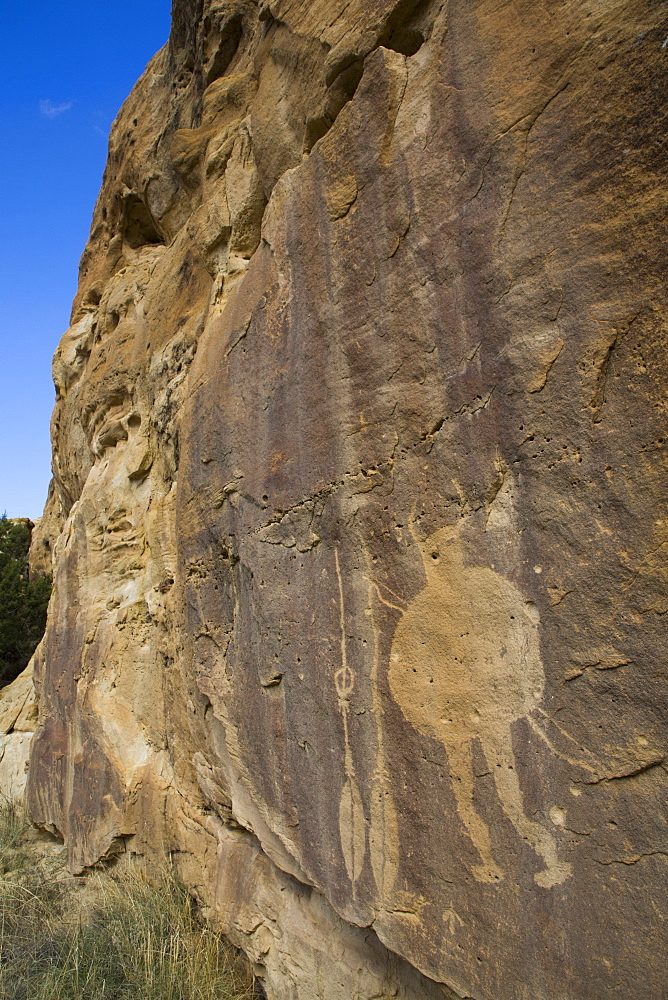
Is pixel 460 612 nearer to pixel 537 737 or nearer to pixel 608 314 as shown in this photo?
pixel 537 737

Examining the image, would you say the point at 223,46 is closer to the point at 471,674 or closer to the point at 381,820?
the point at 471,674

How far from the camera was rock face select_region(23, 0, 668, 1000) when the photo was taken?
1.78m

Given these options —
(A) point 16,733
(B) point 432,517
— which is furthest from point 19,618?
(B) point 432,517

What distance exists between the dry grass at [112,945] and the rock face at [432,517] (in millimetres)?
194

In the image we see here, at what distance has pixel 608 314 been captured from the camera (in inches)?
72.3

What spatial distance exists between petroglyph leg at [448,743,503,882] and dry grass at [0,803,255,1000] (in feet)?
5.48

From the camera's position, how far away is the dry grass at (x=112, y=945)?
2871mm

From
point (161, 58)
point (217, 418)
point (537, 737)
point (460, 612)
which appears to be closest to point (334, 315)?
point (217, 418)

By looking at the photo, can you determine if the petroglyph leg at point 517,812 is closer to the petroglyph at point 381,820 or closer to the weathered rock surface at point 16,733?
the petroglyph at point 381,820

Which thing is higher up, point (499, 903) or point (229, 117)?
point (229, 117)

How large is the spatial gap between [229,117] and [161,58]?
1.91 metres

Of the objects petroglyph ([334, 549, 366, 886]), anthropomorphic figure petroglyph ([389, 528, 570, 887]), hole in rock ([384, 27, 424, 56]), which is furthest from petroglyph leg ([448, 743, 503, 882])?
hole in rock ([384, 27, 424, 56])

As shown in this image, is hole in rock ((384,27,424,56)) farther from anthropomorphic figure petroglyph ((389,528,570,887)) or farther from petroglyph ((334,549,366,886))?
petroglyph ((334,549,366,886))

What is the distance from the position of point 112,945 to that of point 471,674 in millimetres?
2616
